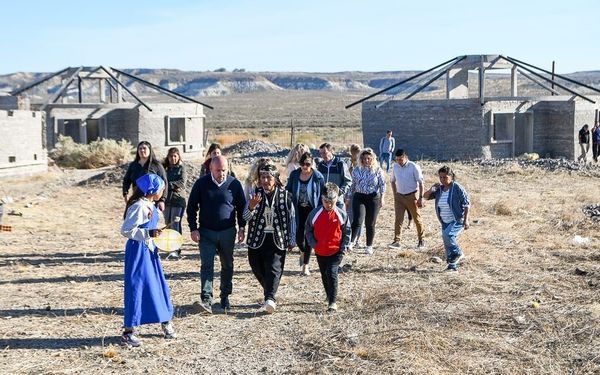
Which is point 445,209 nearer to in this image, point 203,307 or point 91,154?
point 203,307

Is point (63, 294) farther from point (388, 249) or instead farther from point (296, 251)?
point (388, 249)

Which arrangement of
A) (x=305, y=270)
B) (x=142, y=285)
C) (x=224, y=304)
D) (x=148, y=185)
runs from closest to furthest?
(x=142, y=285)
(x=148, y=185)
(x=224, y=304)
(x=305, y=270)

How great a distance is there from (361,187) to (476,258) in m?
1.76

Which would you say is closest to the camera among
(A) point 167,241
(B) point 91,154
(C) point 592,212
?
(A) point 167,241

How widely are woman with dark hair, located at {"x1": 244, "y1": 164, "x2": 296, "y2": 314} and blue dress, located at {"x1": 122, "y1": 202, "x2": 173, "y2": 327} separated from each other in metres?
1.30

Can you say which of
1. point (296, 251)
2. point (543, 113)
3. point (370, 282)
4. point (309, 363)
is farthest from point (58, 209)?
point (543, 113)

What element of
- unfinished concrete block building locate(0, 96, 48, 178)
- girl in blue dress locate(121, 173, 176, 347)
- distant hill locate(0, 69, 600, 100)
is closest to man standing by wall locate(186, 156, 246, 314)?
girl in blue dress locate(121, 173, 176, 347)

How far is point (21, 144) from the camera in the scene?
23.1m

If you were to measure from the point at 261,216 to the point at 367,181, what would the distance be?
121 inches

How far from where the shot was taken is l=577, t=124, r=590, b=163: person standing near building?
27.3 m

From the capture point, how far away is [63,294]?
361 inches

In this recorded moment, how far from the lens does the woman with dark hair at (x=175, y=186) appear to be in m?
11.0

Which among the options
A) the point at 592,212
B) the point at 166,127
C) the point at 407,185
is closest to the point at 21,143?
the point at 166,127

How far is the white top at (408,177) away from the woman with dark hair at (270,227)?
378 cm
